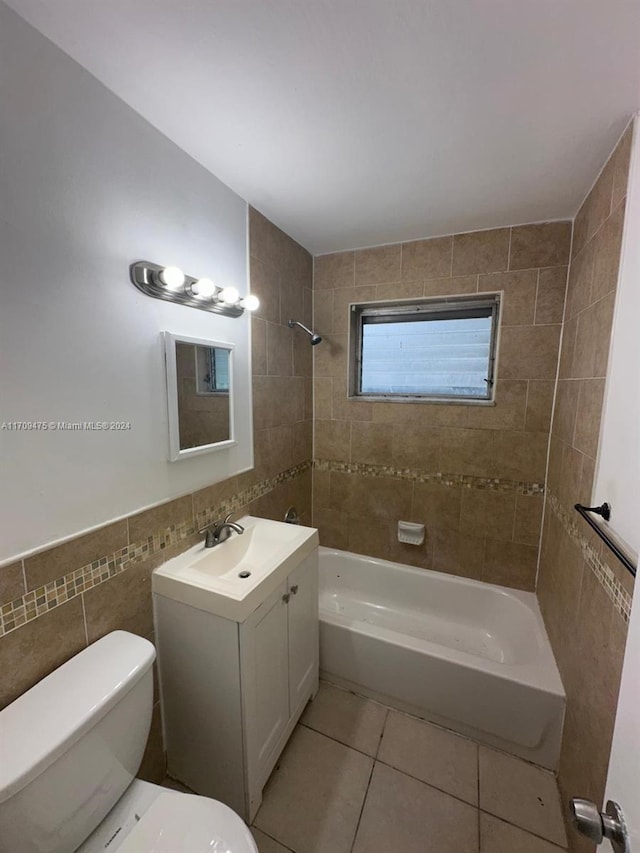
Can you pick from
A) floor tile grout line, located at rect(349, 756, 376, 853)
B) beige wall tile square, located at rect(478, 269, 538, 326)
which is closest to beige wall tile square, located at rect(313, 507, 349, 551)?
floor tile grout line, located at rect(349, 756, 376, 853)

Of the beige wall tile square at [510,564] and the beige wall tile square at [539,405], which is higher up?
the beige wall tile square at [539,405]

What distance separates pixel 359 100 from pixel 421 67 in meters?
0.20

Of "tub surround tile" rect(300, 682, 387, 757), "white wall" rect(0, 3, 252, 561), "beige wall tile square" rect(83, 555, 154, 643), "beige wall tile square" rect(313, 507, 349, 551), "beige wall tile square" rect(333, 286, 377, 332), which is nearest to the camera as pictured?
"white wall" rect(0, 3, 252, 561)

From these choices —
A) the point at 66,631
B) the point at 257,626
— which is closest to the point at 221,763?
the point at 257,626

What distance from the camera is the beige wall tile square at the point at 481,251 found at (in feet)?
6.26

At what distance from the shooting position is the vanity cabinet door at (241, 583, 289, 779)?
120 centimetres

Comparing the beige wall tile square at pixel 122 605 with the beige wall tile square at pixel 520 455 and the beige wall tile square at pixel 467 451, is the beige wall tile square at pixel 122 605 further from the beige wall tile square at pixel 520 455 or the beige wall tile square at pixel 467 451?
the beige wall tile square at pixel 520 455

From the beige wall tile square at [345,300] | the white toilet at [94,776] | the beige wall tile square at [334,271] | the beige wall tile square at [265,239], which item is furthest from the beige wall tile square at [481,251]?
the white toilet at [94,776]

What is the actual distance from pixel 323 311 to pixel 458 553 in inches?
73.0

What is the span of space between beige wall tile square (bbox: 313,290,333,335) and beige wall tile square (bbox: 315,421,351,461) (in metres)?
0.65

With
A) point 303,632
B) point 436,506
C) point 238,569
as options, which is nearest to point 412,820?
point 303,632

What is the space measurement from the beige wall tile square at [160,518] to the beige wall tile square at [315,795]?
1.14m

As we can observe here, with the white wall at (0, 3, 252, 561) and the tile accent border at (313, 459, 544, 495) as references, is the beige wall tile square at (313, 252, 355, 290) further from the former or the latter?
the tile accent border at (313, 459, 544, 495)

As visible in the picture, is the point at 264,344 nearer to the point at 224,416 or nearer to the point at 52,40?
the point at 224,416
